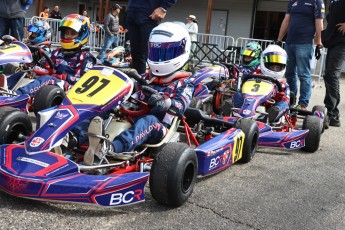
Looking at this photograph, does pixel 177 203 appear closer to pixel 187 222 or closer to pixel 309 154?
pixel 187 222

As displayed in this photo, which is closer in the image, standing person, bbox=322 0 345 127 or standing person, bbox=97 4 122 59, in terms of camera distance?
standing person, bbox=322 0 345 127

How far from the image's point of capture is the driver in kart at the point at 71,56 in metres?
5.00

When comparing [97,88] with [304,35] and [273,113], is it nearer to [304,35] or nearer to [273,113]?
[273,113]

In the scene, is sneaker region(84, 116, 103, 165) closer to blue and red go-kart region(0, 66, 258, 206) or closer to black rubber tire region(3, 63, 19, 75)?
blue and red go-kart region(0, 66, 258, 206)

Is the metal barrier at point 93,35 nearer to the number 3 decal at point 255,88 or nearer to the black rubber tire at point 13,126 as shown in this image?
the number 3 decal at point 255,88

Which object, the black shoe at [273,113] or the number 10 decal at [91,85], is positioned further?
the black shoe at [273,113]

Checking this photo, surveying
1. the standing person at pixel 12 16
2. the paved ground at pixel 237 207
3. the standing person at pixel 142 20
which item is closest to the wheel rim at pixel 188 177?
the paved ground at pixel 237 207

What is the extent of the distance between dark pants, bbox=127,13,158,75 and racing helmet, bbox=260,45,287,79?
4.75 ft

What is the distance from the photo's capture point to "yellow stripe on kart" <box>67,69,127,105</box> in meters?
2.80

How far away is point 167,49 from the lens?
333 centimetres

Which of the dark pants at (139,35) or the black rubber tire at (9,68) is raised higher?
the dark pants at (139,35)

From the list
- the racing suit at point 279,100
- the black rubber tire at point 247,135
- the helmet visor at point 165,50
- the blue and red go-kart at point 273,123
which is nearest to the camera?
the helmet visor at point 165,50

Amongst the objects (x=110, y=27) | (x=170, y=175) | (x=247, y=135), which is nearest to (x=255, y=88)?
(x=247, y=135)

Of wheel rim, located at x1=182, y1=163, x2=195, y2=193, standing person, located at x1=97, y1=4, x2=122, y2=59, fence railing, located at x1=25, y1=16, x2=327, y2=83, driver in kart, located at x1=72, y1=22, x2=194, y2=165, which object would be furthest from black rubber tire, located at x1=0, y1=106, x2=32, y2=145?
standing person, located at x1=97, y1=4, x2=122, y2=59
